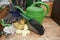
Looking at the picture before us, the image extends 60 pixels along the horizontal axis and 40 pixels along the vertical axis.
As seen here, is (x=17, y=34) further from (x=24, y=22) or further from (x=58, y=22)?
(x=58, y=22)

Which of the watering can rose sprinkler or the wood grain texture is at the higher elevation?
the watering can rose sprinkler

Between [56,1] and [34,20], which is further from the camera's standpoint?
[56,1]

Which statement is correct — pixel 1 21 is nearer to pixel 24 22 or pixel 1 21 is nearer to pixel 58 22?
pixel 24 22

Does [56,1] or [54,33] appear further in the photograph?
[56,1]

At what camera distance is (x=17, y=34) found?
30.7 inches

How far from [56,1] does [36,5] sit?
19 cm

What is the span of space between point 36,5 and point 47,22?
0.58ft

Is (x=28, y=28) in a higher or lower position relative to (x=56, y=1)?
lower

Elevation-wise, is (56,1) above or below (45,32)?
above

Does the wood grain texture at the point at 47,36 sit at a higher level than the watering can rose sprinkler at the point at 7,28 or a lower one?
lower

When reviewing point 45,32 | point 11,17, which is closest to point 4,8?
point 11,17

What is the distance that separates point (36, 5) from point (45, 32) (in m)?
0.24

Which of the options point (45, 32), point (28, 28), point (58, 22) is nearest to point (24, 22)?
point (28, 28)

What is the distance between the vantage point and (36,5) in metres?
0.91
